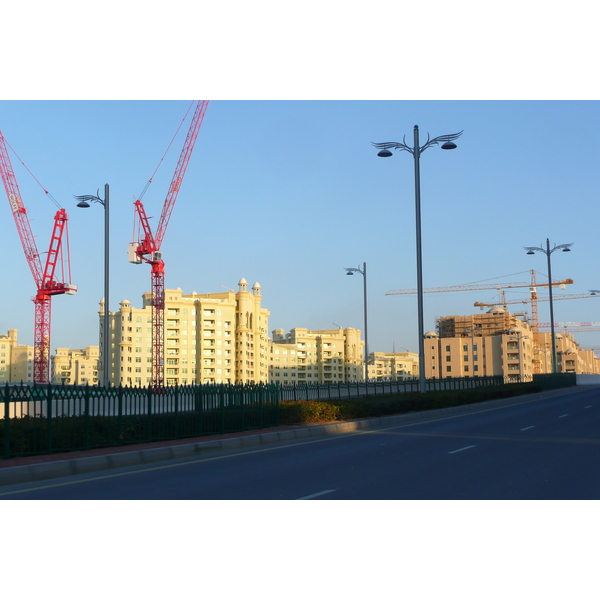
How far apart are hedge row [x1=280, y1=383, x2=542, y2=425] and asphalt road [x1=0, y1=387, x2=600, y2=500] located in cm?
430

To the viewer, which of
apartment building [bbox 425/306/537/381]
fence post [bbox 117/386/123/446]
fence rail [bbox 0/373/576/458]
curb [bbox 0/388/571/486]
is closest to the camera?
curb [bbox 0/388/571/486]

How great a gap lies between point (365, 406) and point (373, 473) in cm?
1454

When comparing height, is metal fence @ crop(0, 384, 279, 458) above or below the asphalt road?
above

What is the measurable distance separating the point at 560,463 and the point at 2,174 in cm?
10487

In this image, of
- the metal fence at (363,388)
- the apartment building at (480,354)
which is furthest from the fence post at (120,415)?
the apartment building at (480,354)

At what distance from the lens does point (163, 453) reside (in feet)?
51.6

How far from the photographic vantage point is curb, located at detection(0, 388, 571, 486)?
1270 cm

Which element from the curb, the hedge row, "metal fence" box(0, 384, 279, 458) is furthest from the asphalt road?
the hedge row

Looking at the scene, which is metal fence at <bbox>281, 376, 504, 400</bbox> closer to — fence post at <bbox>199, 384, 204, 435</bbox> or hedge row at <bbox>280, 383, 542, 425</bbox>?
hedge row at <bbox>280, 383, 542, 425</bbox>

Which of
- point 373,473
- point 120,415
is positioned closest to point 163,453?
point 120,415

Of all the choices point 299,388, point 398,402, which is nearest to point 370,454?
point 398,402

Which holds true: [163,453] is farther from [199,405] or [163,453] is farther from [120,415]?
[199,405]

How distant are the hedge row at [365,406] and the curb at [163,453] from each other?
0.88m

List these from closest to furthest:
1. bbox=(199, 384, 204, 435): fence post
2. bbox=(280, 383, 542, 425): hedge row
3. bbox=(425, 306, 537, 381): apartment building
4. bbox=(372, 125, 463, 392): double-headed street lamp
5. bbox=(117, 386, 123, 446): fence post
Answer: bbox=(117, 386, 123, 446): fence post < bbox=(199, 384, 204, 435): fence post < bbox=(280, 383, 542, 425): hedge row < bbox=(372, 125, 463, 392): double-headed street lamp < bbox=(425, 306, 537, 381): apartment building
